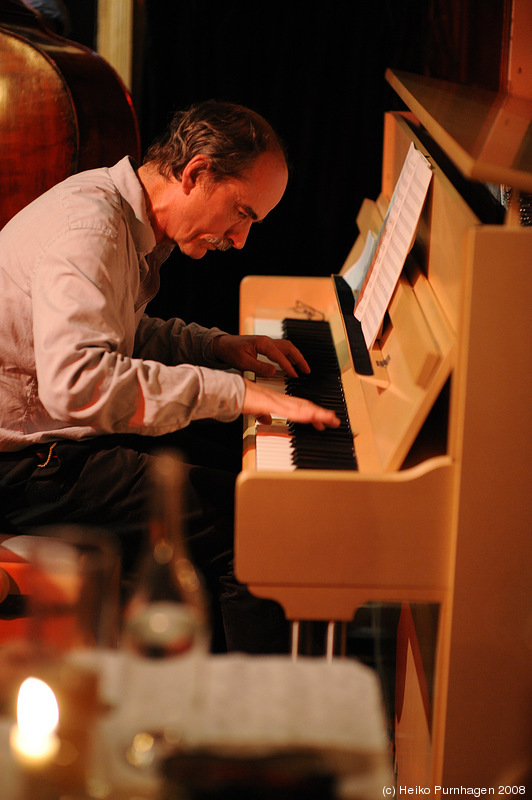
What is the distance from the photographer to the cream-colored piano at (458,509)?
1112 mm

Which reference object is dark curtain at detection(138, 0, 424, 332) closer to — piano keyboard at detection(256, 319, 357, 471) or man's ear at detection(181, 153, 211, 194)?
piano keyboard at detection(256, 319, 357, 471)

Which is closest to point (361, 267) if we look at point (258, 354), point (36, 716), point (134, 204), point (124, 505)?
point (258, 354)

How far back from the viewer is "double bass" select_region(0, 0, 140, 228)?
2.14m

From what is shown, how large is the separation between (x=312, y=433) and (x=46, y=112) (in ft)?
4.22

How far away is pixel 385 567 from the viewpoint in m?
1.24

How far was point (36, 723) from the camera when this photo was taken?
29.8 inches

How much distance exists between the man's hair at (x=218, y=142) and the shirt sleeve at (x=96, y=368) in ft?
1.01

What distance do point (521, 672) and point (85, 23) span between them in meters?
3.11

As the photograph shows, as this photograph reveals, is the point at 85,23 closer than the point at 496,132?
No

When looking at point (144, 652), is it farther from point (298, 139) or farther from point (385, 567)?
point (298, 139)

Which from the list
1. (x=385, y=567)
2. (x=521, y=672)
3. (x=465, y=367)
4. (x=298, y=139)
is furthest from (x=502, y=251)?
(x=298, y=139)

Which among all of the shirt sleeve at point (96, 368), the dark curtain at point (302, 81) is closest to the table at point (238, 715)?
the shirt sleeve at point (96, 368)

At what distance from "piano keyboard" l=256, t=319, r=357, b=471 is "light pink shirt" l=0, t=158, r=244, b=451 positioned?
0.11 meters

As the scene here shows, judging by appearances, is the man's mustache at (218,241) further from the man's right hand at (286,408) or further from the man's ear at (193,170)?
the man's right hand at (286,408)
